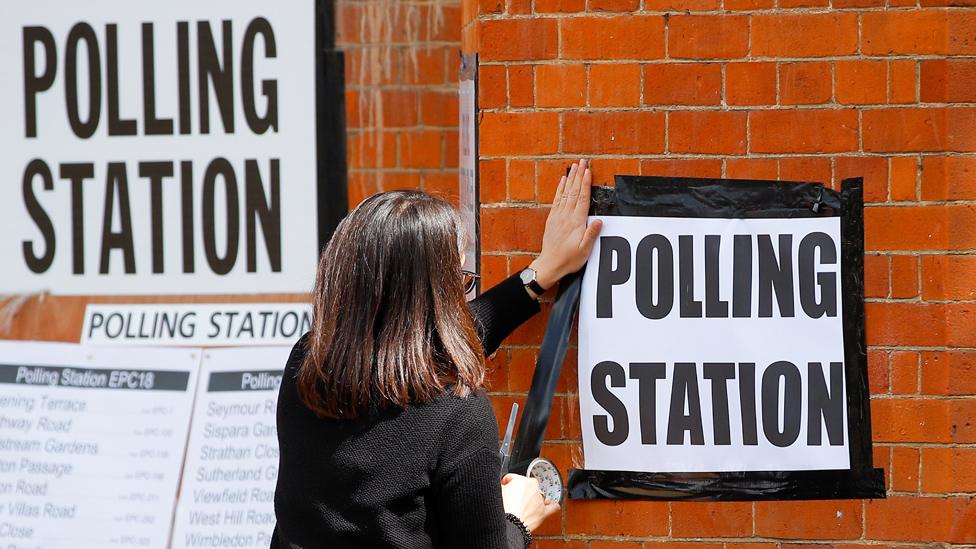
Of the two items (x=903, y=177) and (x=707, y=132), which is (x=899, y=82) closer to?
(x=903, y=177)

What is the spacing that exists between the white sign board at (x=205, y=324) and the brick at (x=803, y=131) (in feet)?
5.09

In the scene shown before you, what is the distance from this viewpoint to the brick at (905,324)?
2.50 m

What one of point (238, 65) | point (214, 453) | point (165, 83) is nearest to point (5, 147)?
point (165, 83)

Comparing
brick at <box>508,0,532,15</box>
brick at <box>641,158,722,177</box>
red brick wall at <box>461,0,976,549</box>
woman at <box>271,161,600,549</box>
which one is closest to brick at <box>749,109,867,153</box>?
red brick wall at <box>461,0,976,549</box>

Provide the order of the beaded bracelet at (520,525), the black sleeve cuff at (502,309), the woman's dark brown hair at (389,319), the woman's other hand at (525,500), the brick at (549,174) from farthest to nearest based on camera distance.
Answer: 1. the brick at (549,174)
2. the black sleeve cuff at (502,309)
3. the woman's other hand at (525,500)
4. the beaded bracelet at (520,525)
5. the woman's dark brown hair at (389,319)

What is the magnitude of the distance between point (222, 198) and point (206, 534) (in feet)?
3.57

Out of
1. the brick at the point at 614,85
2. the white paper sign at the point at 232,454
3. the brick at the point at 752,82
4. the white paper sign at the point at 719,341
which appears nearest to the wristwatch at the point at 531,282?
the white paper sign at the point at 719,341

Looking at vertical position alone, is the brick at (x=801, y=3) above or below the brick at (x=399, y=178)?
above

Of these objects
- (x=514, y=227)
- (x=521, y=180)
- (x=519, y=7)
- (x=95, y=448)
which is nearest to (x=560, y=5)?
(x=519, y=7)

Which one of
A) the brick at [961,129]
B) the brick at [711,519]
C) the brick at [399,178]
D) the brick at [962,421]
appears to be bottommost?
the brick at [711,519]

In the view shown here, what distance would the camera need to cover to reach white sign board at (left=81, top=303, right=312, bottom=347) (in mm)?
3289

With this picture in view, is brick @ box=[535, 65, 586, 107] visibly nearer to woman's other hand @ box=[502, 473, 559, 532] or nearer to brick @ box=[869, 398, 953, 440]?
woman's other hand @ box=[502, 473, 559, 532]

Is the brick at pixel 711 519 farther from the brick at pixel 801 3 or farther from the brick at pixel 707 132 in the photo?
the brick at pixel 801 3

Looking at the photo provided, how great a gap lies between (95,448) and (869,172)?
2.50 meters
